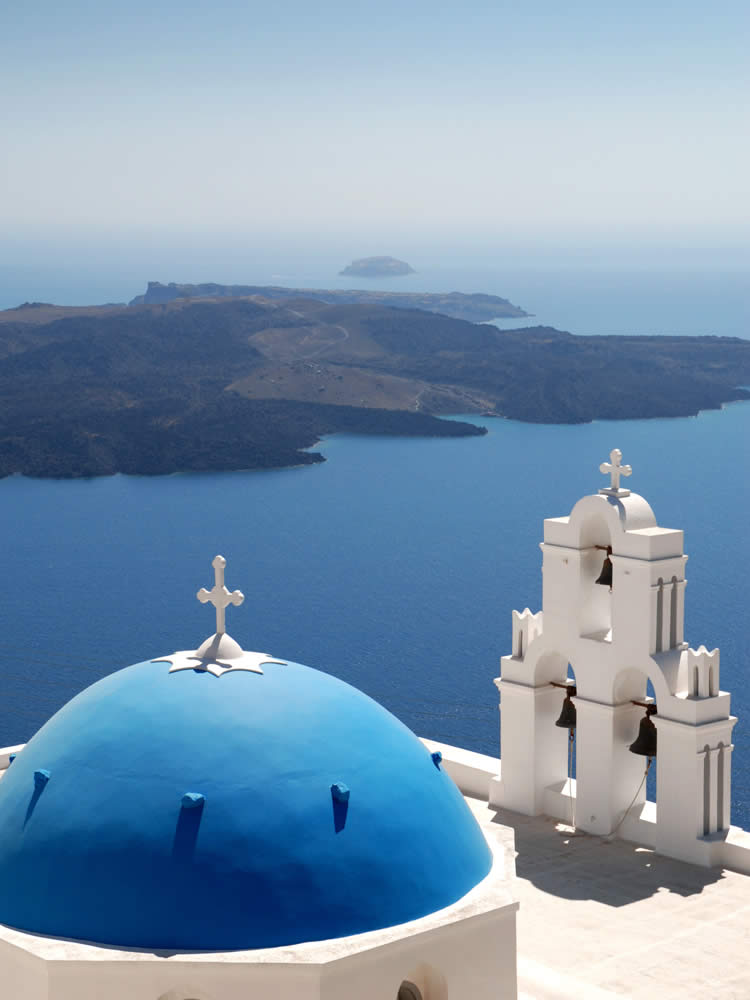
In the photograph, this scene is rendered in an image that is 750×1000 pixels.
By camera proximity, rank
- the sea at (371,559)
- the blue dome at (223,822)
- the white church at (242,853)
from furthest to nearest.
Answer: the sea at (371,559) < the blue dome at (223,822) < the white church at (242,853)

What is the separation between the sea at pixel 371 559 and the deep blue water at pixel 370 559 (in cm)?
16

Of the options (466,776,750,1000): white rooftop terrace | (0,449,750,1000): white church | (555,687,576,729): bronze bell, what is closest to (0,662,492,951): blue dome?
(0,449,750,1000): white church

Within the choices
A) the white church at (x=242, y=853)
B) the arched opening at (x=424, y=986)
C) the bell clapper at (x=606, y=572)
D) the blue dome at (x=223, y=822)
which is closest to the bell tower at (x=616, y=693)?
the bell clapper at (x=606, y=572)

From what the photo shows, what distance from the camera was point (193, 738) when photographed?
830cm

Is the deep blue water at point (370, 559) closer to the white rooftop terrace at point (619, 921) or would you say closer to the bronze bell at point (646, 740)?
the bronze bell at point (646, 740)

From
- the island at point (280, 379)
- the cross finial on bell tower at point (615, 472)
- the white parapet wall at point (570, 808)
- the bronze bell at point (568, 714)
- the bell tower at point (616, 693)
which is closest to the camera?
the white parapet wall at point (570, 808)

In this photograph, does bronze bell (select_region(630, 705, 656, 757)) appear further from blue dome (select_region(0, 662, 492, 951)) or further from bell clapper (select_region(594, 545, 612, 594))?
blue dome (select_region(0, 662, 492, 951))

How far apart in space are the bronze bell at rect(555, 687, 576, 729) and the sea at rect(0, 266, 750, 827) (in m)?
28.0

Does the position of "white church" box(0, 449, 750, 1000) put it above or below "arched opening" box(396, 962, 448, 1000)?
above

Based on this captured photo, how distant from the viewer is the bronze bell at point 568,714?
599 inches

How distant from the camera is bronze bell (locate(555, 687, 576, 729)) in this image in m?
15.2

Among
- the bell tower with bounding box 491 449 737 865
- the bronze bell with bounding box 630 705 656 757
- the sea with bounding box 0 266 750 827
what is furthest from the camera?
the sea with bounding box 0 266 750 827

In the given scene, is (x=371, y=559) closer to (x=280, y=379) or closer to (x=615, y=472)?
(x=280, y=379)

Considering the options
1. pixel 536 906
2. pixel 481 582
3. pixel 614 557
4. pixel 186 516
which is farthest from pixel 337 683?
pixel 186 516
